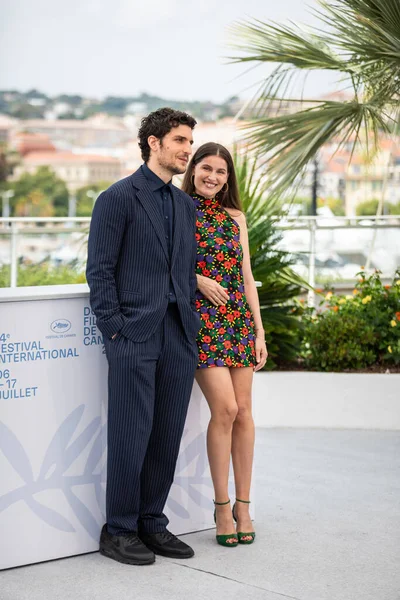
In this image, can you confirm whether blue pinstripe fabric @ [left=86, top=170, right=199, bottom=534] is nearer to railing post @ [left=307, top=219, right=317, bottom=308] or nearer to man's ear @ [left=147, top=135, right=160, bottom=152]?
man's ear @ [left=147, top=135, right=160, bottom=152]

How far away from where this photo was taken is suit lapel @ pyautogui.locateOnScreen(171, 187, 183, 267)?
3.56m

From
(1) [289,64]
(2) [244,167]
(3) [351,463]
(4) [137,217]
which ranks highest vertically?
(1) [289,64]

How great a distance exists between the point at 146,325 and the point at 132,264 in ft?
0.77

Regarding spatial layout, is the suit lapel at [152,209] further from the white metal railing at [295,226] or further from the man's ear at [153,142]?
the white metal railing at [295,226]

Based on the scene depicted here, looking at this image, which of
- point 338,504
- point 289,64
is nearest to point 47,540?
point 338,504

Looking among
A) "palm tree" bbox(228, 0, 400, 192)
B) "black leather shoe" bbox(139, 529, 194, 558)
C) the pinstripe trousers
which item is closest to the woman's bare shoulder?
the pinstripe trousers

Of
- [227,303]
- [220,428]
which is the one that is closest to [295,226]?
[227,303]

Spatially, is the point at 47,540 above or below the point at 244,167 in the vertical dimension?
below

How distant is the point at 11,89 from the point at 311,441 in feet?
508

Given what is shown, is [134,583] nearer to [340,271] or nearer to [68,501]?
[68,501]

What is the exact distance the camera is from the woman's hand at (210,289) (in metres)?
3.77

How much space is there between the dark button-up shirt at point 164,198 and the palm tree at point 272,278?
3242 millimetres

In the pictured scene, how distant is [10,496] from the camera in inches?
137

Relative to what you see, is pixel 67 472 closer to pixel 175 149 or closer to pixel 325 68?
pixel 175 149
